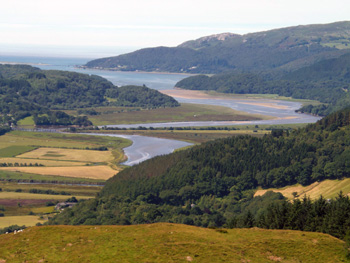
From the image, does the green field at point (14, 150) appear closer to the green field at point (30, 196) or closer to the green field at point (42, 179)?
the green field at point (42, 179)

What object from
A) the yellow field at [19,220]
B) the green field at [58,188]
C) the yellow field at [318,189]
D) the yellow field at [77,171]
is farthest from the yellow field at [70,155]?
the yellow field at [318,189]

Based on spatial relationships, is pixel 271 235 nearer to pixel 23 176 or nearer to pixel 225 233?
pixel 225 233

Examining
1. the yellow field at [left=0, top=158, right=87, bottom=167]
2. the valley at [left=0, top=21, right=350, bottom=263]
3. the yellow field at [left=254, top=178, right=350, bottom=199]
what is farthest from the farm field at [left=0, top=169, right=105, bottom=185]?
the yellow field at [left=254, top=178, right=350, bottom=199]

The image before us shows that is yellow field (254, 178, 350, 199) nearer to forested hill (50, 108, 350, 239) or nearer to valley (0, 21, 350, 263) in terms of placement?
valley (0, 21, 350, 263)

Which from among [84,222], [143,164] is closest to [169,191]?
[143,164]

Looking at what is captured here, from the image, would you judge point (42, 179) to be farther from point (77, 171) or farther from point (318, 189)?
point (318, 189)

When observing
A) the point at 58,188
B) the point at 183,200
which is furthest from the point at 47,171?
the point at 183,200
